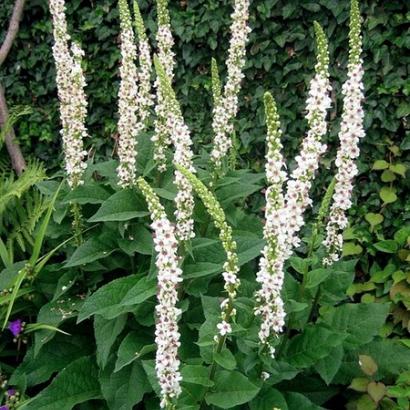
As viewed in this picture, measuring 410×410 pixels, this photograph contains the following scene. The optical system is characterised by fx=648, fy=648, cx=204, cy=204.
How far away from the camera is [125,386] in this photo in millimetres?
3578

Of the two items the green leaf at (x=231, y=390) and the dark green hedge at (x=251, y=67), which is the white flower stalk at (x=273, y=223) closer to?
the green leaf at (x=231, y=390)

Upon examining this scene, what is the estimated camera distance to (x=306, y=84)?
5016 millimetres

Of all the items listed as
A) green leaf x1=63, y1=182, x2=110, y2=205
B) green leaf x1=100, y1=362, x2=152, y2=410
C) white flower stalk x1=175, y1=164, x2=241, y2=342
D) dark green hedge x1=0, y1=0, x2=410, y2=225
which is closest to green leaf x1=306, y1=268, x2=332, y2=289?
white flower stalk x1=175, y1=164, x2=241, y2=342

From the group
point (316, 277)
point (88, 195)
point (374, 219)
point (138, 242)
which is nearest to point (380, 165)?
point (374, 219)

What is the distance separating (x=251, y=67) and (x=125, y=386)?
281 centimetres

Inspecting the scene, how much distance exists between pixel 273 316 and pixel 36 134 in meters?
4.44

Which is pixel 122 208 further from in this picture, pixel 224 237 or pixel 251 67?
pixel 251 67

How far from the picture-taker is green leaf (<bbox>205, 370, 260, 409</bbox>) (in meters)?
2.89

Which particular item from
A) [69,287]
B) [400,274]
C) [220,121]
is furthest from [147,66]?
[400,274]

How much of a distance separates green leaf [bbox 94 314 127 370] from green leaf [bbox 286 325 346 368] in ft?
3.08

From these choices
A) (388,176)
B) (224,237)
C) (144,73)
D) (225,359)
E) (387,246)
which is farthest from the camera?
(388,176)

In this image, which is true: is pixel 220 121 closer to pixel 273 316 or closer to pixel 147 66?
pixel 147 66

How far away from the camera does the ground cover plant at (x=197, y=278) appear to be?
9.37 feet

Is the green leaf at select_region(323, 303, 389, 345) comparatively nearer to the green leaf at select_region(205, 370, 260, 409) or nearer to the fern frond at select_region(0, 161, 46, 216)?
the green leaf at select_region(205, 370, 260, 409)
